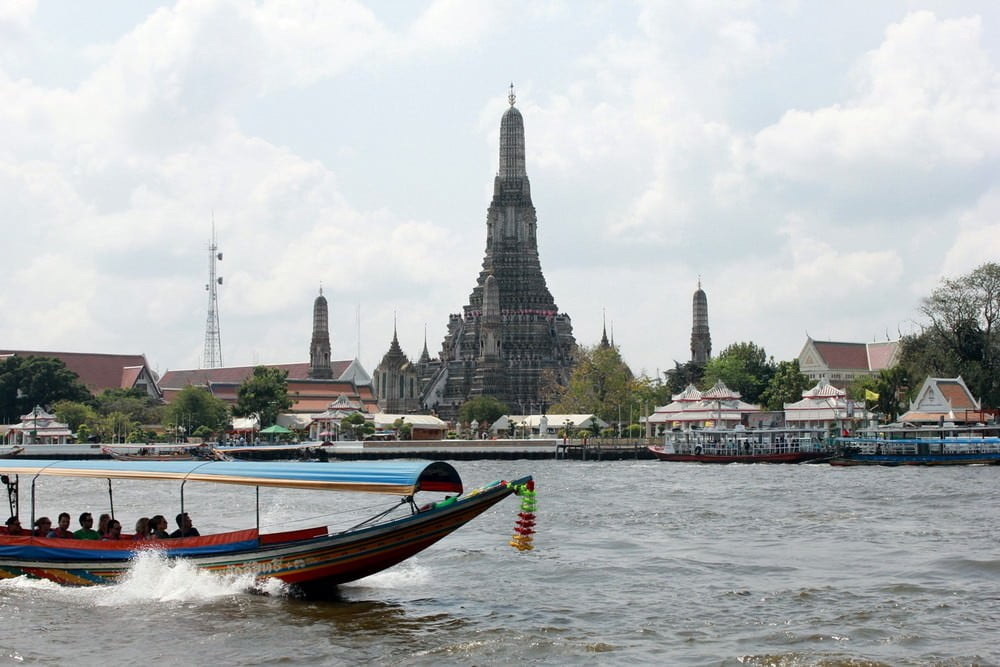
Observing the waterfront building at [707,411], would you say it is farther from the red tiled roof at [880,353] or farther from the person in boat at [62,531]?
the person in boat at [62,531]

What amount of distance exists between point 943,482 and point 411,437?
64.3 metres

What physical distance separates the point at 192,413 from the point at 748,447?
166ft

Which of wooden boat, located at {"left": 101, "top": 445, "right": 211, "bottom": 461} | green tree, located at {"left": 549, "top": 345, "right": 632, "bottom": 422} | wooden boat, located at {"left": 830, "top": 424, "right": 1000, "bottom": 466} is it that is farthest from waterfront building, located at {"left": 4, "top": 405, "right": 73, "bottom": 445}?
wooden boat, located at {"left": 830, "top": 424, "right": 1000, "bottom": 466}

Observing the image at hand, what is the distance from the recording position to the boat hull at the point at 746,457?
245 feet

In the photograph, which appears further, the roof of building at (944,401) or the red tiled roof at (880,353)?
the red tiled roof at (880,353)

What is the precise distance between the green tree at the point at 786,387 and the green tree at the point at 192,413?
45.0 metres

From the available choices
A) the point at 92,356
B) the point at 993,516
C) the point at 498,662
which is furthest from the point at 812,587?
the point at 92,356

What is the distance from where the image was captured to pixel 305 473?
20391 mm

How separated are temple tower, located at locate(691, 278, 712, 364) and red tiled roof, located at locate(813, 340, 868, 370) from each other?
10490 mm

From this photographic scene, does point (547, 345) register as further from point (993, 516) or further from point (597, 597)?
point (597, 597)

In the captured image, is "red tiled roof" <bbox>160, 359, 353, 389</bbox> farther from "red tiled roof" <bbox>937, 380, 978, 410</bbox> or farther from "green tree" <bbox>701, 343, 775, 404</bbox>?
"red tiled roof" <bbox>937, 380, 978, 410</bbox>

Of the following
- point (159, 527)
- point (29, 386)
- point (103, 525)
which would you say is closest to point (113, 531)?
point (103, 525)

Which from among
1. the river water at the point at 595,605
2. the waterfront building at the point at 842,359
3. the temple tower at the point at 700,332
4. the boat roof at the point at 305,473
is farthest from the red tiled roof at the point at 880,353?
the boat roof at the point at 305,473

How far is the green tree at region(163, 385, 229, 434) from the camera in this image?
110000 millimetres
